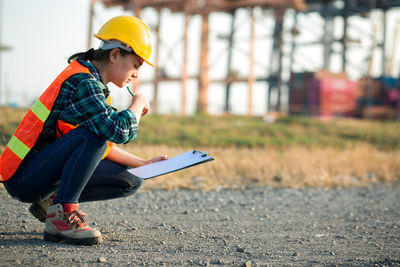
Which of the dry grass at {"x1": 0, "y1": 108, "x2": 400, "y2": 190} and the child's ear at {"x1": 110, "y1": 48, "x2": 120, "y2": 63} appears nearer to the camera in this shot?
the child's ear at {"x1": 110, "y1": 48, "x2": 120, "y2": 63}

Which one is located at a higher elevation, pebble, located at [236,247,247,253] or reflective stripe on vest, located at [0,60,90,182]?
reflective stripe on vest, located at [0,60,90,182]

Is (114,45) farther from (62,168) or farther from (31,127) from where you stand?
(62,168)

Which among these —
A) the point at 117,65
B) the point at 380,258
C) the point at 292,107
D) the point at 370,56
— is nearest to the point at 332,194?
the point at 380,258

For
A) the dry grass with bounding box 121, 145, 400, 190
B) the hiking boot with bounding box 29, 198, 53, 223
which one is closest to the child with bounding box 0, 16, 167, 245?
the hiking boot with bounding box 29, 198, 53, 223

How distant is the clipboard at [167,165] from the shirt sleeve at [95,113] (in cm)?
36

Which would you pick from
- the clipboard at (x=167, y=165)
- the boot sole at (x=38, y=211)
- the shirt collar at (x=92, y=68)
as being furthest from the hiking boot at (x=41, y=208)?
the shirt collar at (x=92, y=68)

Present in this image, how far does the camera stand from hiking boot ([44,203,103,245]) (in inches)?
100

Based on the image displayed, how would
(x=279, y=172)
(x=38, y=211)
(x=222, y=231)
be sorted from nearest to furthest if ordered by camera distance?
(x=38, y=211) → (x=222, y=231) → (x=279, y=172)

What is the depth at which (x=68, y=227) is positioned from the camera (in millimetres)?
2549

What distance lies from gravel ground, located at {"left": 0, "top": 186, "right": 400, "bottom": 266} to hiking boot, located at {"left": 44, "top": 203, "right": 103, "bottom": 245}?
68mm

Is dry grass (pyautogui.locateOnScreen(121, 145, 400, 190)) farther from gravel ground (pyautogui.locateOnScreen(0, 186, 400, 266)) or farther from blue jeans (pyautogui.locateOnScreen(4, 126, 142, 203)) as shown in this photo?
blue jeans (pyautogui.locateOnScreen(4, 126, 142, 203))

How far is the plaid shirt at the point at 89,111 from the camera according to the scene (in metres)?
2.42

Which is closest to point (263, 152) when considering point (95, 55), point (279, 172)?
point (279, 172)

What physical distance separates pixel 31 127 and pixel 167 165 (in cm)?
83
